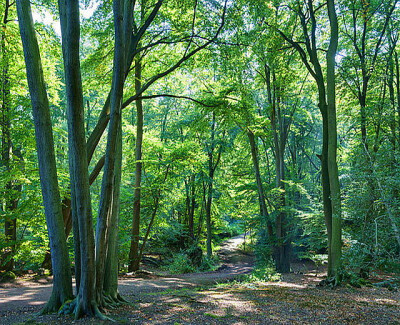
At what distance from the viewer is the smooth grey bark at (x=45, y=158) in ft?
15.8

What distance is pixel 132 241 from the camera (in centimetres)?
1216

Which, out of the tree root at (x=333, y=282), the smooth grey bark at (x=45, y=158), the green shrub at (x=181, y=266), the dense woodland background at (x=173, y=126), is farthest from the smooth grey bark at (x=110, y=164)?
the green shrub at (x=181, y=266)

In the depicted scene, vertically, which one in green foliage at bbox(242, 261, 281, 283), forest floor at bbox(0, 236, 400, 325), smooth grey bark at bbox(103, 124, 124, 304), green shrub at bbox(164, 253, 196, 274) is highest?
smooth grey bark at bbox(103, 124, 124, 304)

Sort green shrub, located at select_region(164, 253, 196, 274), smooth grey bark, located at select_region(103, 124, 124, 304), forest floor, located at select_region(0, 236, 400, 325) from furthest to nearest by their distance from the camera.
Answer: green shrub, located at select_region(164, 253, 196, 274) < smooth grey bark, located at select_region(103, 124, 124, 304) < forest floor, located at select_region(0, 236, 400, 325)

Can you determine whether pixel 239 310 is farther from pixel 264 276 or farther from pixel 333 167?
pixel 264 276

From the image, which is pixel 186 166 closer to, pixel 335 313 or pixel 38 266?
pixel 38 266

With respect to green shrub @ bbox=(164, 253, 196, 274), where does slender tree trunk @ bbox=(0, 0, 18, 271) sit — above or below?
above

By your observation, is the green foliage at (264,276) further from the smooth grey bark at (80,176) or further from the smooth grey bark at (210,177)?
the smooth grey bark at (210,177)

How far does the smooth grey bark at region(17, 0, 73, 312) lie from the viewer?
Result: 481cm

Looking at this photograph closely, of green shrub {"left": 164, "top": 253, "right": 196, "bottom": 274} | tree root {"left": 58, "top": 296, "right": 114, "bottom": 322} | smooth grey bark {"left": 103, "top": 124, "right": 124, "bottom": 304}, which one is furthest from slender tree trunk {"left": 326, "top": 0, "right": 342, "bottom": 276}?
green shrub {"left": 164, "top": 253, "right": 196, "bottom": 274}

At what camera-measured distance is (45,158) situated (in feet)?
16.0

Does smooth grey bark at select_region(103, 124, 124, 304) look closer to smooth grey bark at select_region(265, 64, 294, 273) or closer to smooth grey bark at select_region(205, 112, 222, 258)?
smooth grey bark at select_region(265, 64, 294, 273)

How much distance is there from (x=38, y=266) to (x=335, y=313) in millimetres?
9720

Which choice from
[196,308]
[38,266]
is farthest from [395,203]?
[38,266]
